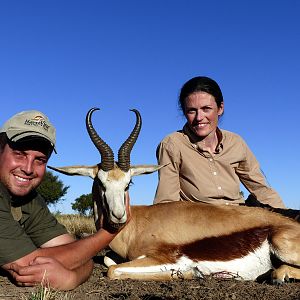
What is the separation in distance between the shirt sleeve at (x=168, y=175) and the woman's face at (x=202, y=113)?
395 mm

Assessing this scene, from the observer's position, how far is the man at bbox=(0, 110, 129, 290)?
3826 mm

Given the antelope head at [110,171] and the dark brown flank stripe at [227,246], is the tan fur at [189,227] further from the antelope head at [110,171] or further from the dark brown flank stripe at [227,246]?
the antelope head at [110,171]

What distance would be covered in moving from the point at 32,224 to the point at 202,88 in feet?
9.49

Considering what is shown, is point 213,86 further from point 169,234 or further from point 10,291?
point 10,291

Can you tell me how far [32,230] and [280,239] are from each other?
8.03 ft

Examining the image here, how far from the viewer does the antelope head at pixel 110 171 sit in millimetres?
5266

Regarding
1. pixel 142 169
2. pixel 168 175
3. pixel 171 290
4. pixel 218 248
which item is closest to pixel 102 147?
pixel 142 169

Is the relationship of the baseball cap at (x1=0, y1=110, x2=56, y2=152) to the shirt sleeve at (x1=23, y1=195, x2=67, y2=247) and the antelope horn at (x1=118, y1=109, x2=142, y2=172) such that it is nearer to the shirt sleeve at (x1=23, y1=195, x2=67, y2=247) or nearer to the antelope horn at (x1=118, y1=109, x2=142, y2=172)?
the shirt sleeve at (x1=23, y1=195, x2=67, y2=247)

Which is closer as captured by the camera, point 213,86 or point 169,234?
point 169,234

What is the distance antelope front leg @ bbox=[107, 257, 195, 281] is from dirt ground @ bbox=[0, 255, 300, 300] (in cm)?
15

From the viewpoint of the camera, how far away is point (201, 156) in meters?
6.41

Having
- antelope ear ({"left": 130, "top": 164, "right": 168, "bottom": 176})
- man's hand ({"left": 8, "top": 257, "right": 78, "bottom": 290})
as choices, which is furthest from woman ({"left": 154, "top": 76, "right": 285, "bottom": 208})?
man's hand ({"left": 8, "top": 257, "right": 78, "bottom": 290})

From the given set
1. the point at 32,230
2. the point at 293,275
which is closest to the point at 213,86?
the point at 293,275

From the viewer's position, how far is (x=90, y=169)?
18.9 ft
